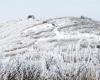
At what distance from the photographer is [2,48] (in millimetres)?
7082

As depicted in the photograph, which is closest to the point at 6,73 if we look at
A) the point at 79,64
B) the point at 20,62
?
the point at 20,62

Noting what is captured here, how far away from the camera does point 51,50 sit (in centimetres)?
654

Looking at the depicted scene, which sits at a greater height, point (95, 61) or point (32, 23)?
point (32, 23)

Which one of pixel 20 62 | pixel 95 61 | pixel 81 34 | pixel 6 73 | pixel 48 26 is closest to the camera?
pixel 6 73

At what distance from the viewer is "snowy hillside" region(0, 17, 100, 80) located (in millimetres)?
5223

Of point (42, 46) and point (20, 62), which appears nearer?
point (20, 62)

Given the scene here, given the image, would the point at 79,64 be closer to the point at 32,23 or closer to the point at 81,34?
the point at 81,34

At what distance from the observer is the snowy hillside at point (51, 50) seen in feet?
17.1

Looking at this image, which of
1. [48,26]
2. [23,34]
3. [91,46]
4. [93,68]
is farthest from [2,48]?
[93,68]

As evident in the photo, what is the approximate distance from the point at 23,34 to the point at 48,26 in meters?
0.78

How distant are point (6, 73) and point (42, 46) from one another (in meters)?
2.00

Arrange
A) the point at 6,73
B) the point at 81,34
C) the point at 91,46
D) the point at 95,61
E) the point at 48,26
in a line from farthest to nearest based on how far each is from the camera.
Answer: the point at 48,26, the point at 81,34, the point at 91,46, the point at 95,61, the point at 6,73

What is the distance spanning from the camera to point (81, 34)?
7.44 metres

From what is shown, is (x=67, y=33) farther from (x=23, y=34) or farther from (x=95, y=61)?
(x=95, y=61)
